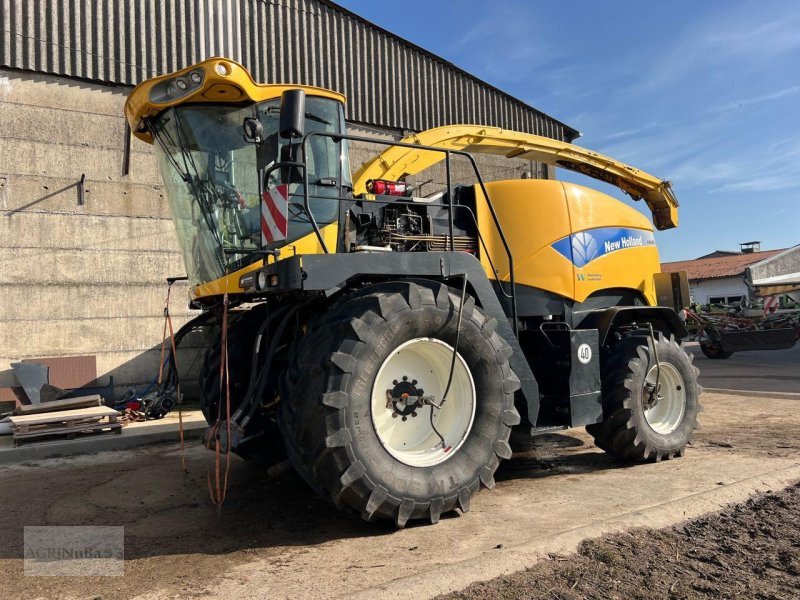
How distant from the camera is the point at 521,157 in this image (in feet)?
24.2

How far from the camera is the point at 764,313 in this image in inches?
787

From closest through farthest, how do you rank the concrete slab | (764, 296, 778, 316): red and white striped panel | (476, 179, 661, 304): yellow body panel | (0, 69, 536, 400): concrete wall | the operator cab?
the operator cab < (476, 179, 661, 304): yellow body panel < the concrete slab < (0, 69, 536, 400): concrete wall < (764, 296, 778, 316): red and white striped panel

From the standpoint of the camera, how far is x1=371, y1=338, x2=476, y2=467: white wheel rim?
395 cm

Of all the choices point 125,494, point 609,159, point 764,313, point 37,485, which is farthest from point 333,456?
point 764,313

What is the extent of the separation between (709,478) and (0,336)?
32.1 feet

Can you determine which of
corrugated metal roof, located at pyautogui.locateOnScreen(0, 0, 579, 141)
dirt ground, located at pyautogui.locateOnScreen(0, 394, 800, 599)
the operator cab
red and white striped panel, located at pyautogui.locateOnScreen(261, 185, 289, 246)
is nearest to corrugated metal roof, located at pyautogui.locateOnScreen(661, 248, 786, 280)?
corrugated metal roof, located at pyautogui.locateOnScreen(0, 0, 579, 141)

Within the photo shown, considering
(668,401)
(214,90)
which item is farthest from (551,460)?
(214,90)

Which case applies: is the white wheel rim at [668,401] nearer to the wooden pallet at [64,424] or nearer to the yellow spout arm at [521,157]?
the yellow spout arm at [521,157]

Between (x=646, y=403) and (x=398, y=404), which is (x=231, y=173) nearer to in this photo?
(x=398, y=404)

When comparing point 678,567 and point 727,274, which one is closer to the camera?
point 678,567

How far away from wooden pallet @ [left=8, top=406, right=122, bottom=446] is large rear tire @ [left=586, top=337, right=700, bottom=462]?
6.04 meters

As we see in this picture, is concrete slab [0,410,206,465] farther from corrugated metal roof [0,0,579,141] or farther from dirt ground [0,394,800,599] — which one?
corrugated metal roof [0,0,579,141]

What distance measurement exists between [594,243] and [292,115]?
3.38 meters

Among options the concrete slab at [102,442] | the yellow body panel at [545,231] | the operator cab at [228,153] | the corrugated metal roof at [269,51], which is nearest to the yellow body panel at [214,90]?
the operator cab at [228,153]
